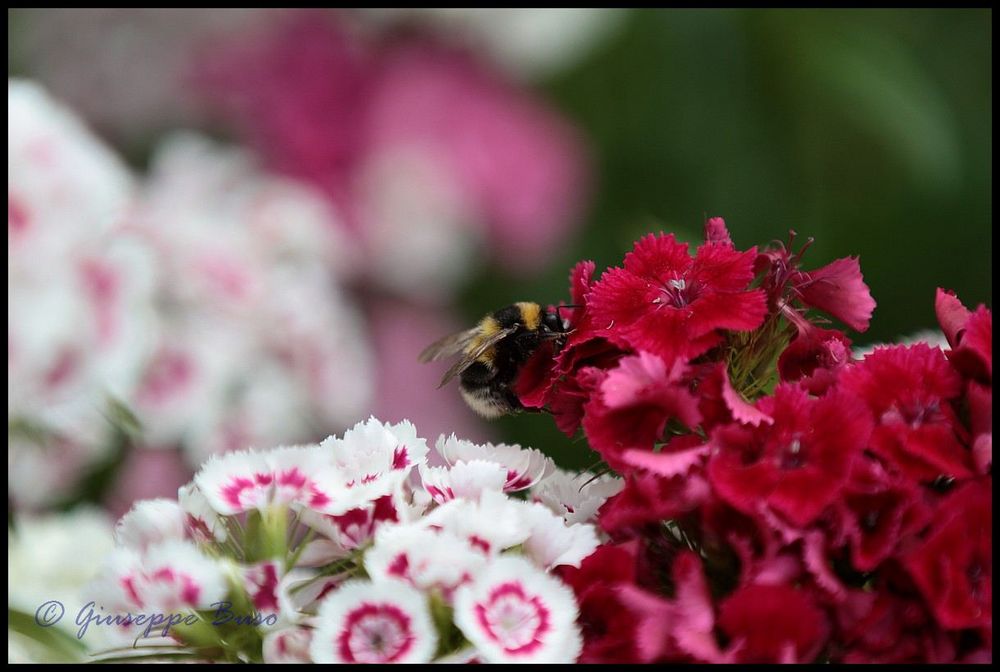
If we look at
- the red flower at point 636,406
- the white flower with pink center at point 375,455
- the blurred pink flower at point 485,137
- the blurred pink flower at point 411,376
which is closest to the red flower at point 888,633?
the red flower at point 636,406

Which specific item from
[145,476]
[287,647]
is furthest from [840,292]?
[145,476]

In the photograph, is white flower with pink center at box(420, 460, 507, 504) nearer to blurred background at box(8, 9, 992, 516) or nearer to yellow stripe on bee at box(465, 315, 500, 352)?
yellow stripe on bee at box(465, 315, 500, 352)

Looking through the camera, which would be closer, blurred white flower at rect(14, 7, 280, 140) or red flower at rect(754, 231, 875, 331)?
red flower at rect(754, 231, 875, 331)

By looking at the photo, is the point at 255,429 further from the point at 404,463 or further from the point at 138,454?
the point at 404,463

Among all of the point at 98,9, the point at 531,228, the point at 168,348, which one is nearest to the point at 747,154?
the point at 531,228

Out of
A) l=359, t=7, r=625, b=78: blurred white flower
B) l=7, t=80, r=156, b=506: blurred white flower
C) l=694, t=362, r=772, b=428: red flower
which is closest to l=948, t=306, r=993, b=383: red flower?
l=694, t=362, r=772, b=428: red flower

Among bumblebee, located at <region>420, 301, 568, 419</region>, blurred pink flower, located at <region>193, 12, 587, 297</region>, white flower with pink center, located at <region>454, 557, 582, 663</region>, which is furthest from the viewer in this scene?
blurred pink flower, located at <region>193, 12, 587, 297</region>

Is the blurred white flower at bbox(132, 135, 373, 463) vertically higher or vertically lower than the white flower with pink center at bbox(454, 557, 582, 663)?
higher
